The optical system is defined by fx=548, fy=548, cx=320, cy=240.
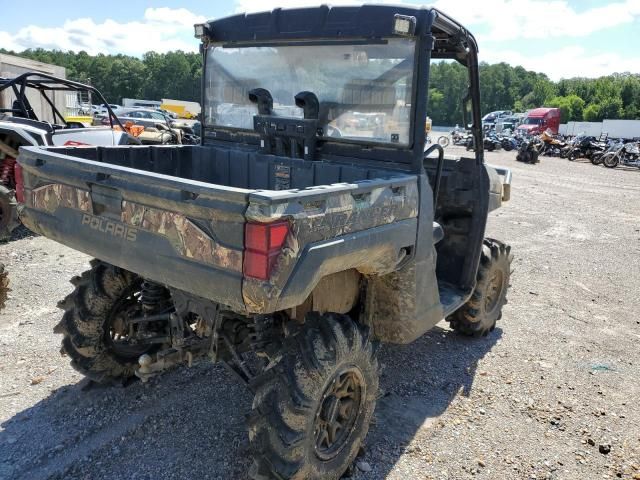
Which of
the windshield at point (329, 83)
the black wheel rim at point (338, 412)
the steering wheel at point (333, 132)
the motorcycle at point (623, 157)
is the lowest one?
the black wheel rim at point (338, 412)

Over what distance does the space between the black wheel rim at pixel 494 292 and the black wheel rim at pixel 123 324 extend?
3.04 meters

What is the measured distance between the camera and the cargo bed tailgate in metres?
2.28

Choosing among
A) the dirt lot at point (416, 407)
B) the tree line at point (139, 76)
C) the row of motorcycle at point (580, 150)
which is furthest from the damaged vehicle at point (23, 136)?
the tree line at point (139, 76)

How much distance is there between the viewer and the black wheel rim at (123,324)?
3768 mm

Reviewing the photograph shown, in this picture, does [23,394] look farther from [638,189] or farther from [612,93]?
[612,93]

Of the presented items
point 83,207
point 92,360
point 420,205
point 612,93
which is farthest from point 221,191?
point 612,93

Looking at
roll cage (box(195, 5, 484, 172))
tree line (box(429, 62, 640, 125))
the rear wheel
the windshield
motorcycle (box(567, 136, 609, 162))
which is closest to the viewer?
roll cage (box(195, 5, 484, 172))

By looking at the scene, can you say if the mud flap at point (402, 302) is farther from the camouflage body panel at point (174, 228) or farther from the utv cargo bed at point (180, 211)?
the camouflage body panel at point (174, 228)

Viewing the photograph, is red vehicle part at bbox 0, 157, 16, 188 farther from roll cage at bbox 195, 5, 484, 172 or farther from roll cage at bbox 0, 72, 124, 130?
roll cage at bbox 195, 5, 484, 172

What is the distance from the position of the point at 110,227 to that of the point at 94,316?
115 cm

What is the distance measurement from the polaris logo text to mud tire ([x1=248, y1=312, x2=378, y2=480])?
93cm

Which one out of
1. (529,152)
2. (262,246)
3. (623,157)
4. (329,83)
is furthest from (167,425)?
(623,157)

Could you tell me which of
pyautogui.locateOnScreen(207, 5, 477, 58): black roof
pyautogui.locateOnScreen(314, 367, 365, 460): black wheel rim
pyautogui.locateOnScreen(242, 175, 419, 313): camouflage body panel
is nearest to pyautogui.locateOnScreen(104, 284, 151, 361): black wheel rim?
pyautogui.locateOnScreen(314, 367, 365, 460): black wheel rim

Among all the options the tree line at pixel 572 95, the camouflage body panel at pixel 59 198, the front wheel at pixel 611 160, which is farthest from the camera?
the tree line at pixel 572 95
